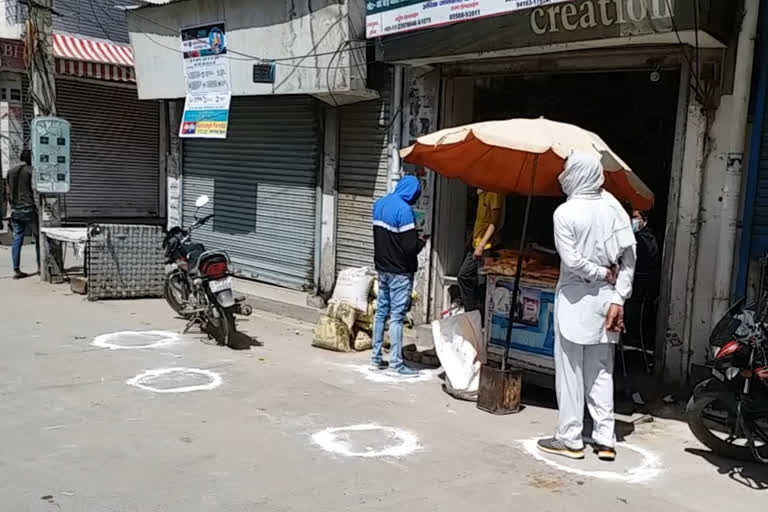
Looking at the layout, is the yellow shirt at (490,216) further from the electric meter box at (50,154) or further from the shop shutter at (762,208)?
the electric meter box at (50,154)

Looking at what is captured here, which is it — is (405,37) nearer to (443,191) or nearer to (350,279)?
(443,191)

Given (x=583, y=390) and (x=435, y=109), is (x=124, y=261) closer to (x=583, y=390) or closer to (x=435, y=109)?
(x=435, y=109)

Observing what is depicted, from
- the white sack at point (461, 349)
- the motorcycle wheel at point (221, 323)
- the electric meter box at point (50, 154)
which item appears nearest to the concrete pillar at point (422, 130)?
the white sack at point (461, 349)

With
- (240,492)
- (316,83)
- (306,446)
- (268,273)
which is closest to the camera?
(240,492)

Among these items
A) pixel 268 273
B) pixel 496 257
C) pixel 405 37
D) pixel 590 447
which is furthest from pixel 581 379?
pixel 268 273

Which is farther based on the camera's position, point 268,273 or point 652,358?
point 268,273

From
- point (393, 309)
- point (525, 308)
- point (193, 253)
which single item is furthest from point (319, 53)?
point (525, 308)

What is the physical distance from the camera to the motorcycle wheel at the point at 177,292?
8.61 metres

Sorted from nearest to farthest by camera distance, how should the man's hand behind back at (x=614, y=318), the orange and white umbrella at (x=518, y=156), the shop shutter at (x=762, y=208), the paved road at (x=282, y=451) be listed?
the paved road at (x=282, y=451) < the man's hand behind back at (x=614, y=318) < the orange and white umbrella at (x=518, y=156) < the shop shutter at (x=762, y=208)

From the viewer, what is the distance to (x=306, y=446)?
496cm

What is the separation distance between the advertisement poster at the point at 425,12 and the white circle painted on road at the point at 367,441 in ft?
12.5

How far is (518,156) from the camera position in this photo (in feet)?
20.3

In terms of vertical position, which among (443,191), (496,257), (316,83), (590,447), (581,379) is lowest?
(590,447)

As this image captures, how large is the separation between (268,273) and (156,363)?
149 inches
